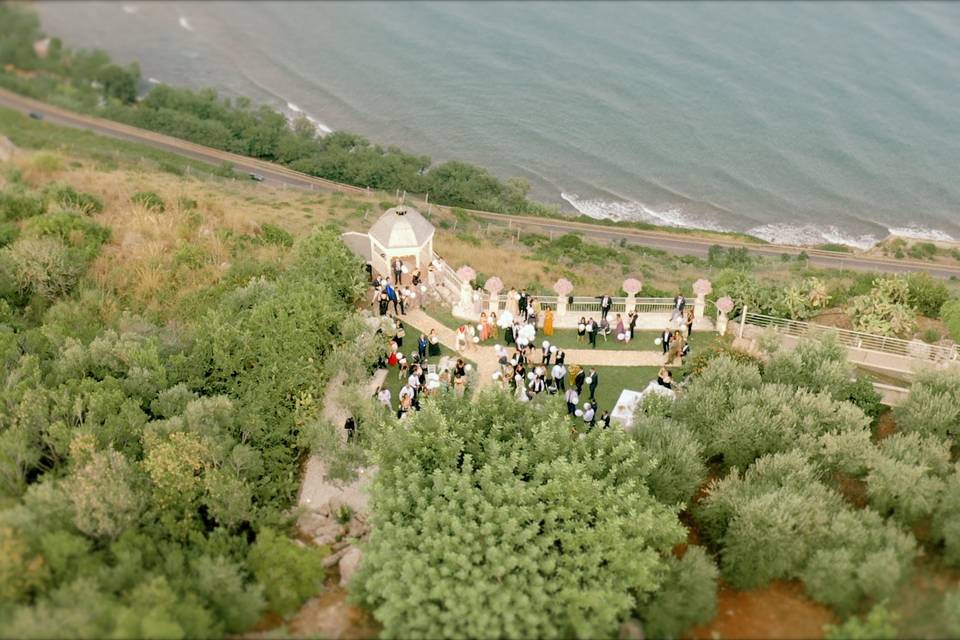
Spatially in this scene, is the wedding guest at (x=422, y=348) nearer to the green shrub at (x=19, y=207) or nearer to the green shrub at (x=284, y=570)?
the green shrub at (x=284, y=570)

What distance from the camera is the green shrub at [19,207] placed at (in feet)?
120

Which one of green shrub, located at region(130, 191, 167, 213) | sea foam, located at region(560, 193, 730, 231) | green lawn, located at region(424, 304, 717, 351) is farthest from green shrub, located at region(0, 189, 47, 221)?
sea foam, located at region(560, 193, 730, 231)

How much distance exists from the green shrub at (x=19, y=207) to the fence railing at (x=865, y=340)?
3209cm

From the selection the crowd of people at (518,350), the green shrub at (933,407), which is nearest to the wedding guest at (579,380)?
the crowd of people at (518,350)

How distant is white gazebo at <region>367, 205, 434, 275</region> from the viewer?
99.9ft

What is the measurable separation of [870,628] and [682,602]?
12.5 ft

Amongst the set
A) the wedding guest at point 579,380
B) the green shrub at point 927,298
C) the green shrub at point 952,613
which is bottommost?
the green shrub at point 952,613

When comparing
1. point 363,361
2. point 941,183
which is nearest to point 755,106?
point 941,183

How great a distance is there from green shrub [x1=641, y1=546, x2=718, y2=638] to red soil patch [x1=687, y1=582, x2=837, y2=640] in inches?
17.2

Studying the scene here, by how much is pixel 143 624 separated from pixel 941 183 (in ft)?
208

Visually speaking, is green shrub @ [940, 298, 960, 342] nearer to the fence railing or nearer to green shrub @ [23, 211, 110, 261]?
the fence railing

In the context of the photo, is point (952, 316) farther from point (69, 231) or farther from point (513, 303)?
point (69, 231)

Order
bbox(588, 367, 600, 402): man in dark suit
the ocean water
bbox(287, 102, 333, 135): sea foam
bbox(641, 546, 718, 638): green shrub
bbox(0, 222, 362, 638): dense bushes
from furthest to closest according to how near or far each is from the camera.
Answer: bbox(287, 102, 333, 135): sea foam, the ocean water, bbox(588, 367, 600, 402): man in dark suit, bbox(641, 546, 718, 638): green shrub, bbox(0, 222, 362, 638): dense bushes

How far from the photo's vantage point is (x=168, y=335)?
2695 centimetres
